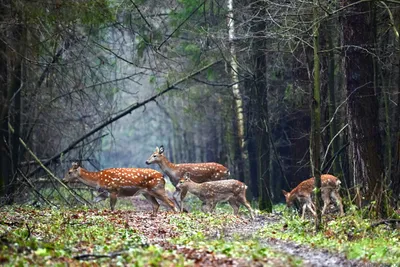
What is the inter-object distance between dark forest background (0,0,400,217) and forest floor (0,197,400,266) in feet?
3.70

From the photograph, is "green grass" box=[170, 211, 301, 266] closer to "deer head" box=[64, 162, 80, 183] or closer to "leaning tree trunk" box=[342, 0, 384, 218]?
"leaning tree trunk" box=[342, 0, 384, 218]

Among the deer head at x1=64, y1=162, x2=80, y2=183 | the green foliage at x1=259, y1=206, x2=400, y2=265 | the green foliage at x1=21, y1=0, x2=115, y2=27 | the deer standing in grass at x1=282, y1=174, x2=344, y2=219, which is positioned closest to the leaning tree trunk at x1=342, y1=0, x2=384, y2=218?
the green foliage at x1=259, y1=206, x2=400, y2=265

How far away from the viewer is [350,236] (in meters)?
12.8

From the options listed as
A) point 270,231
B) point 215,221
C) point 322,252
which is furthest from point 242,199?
point 322,252

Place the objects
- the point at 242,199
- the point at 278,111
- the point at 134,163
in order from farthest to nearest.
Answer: the point at 134,163 < the point at 278,111 < the point at 242,199

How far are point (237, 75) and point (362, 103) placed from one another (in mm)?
7753

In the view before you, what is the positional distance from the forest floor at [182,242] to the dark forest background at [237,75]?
113 cm

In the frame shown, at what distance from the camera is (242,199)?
1952cm

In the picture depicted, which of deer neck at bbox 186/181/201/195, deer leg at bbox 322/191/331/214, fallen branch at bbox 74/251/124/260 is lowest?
deer leg at bbox 322/191/331/214

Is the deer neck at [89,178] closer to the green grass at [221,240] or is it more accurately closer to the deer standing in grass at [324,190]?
the green grass at [221,240]

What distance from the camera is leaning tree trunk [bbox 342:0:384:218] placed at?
15688mm

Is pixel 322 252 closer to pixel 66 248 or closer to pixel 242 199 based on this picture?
pixel 66 248

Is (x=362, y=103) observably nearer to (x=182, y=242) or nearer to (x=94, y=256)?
(x=182, y=242)

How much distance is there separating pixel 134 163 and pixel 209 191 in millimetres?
59967
